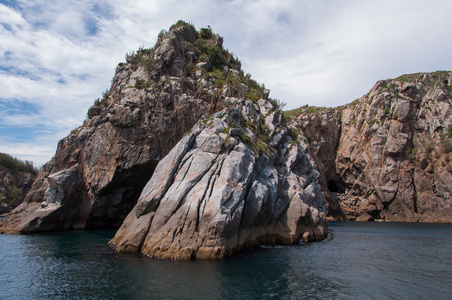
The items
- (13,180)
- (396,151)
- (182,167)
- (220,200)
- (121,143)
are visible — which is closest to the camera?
(220,200)

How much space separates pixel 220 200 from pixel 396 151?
253ft

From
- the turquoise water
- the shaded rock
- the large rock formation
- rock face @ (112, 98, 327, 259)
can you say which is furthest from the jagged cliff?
the large rock formation

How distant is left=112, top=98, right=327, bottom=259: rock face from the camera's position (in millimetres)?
27734

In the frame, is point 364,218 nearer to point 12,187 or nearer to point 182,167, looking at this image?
point 182,167

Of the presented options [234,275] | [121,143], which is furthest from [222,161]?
[121,143]

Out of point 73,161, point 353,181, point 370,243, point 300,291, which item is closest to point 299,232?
point 370,243

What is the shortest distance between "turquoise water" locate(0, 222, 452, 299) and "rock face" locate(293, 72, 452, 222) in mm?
54435

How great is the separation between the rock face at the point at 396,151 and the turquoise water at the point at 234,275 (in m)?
54.4

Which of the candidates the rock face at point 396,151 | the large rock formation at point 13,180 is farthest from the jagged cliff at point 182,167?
the large rock formation at point 13,180

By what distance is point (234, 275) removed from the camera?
21875mm

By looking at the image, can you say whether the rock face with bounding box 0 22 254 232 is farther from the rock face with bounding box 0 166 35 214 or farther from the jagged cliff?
the rock face with bounding box 0 166 35 214

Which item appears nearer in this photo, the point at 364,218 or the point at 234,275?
the point at 234,275

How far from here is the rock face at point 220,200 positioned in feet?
91.0

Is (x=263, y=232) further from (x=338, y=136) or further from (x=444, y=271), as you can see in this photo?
(x=338, y=136)
